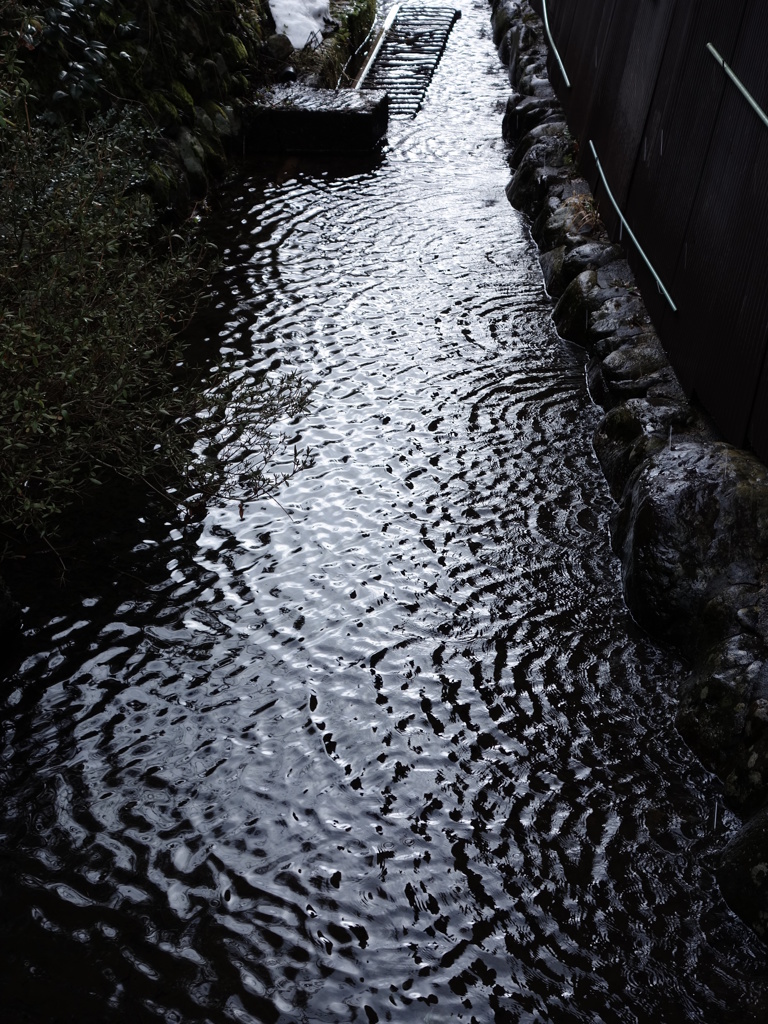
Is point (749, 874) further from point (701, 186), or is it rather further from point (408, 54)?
point (408, 54)

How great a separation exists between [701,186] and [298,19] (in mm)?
11031

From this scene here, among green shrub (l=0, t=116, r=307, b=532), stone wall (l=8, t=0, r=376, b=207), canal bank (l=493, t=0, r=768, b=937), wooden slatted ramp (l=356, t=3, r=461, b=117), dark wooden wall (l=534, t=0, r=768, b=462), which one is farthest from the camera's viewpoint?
wooden slatted ramp (l=356, t=3, r=461, b=117)

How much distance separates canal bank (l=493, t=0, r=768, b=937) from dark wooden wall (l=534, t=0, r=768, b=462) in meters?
0.22

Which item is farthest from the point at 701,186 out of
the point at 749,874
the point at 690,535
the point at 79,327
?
the point at 749,874

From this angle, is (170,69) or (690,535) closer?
(690,535)

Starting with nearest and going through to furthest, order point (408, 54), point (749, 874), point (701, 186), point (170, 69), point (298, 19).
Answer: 1. point (749, 874)
2. point (701, 186)
3. point (170, 69)
4. point (298, 19)
5. point (408, 54)

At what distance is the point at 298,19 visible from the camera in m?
16.1

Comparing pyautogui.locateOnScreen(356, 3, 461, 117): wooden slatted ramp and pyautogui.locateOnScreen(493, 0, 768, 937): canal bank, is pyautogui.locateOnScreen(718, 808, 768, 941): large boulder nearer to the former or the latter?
pyautogui.locateOnScreen(493, 0, 768, 937): canal bank

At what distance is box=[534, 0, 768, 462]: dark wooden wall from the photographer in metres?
6.18

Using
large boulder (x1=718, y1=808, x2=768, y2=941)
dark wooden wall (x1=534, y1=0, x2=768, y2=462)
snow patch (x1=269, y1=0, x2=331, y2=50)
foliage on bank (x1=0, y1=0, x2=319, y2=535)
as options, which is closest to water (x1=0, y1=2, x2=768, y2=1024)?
large boulder (x1=718, y1=808, x2=768, y2=941)

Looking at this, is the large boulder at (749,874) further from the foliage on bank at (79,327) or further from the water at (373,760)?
the foliage on bank at (79,327)

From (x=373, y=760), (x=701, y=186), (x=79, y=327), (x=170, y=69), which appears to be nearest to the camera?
(x=373, y=760)

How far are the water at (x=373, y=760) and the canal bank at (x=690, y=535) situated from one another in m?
0.17

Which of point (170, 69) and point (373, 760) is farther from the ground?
point (170, 69)
